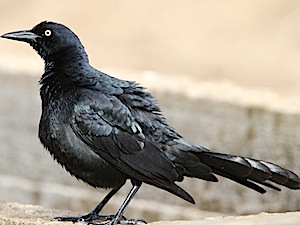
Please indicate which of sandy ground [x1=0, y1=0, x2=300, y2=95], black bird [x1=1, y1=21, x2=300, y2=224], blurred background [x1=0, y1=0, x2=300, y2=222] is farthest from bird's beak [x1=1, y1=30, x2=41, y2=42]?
sandy ground [x1=0, y1=0, x2=300, y2=95]

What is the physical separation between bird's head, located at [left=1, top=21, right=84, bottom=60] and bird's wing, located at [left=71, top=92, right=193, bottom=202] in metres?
0.48

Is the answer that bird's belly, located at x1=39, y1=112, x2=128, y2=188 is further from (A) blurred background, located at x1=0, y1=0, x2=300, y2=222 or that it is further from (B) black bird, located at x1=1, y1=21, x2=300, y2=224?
(A) blurred background, located at x1=0, y1=0, x2=300, y2=222

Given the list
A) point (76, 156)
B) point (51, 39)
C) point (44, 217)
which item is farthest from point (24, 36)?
point (44, 217)

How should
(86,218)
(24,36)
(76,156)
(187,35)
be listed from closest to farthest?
(76,156)
(86,218)
(24,36)
(187,35)

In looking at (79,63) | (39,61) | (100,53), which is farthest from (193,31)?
(79,63)

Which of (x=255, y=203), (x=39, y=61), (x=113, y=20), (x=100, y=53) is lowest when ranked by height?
(x=255, y=203)

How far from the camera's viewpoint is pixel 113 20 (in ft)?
46.9

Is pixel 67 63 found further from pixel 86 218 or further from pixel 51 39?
pixel 86 218

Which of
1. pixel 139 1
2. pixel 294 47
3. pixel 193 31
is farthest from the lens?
pixel 139 1

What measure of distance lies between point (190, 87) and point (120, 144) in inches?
136

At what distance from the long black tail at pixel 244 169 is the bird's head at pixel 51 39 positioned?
3.56 feet

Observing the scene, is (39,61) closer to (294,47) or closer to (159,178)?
(294,47)

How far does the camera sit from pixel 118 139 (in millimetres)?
6477

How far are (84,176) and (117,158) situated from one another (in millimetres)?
239
